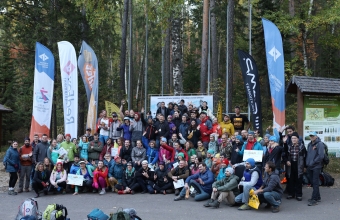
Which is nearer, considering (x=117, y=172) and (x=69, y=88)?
(x=117, y=172)

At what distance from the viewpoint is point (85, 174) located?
12.6m

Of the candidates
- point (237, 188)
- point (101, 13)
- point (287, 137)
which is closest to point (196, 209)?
point (237, 188)

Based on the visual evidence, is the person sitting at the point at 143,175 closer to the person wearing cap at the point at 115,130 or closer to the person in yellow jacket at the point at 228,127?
the person wearing cap at the point at 115,130

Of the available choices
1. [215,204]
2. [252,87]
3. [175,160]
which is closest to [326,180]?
[252,87]

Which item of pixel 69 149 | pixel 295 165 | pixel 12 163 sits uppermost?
pixel 69 149

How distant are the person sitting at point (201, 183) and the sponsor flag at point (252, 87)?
9.38 feet

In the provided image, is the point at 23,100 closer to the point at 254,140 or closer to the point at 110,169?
the point at 110,169

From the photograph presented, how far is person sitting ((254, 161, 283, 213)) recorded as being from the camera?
973 centimetres

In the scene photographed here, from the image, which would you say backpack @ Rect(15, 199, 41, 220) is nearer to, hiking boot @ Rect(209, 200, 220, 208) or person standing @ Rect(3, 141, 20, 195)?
hiking boot @ Rect(209, 200, 220, 208)

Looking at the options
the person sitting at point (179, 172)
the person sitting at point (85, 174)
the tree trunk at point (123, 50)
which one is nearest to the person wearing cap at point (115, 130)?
the person sitting at point (85, 174)

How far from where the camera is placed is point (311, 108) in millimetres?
13961

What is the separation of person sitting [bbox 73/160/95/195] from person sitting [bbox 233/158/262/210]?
190 inches

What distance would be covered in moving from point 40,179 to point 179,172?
432 centimetres

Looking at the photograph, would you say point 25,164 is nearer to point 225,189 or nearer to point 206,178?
point 206,178
